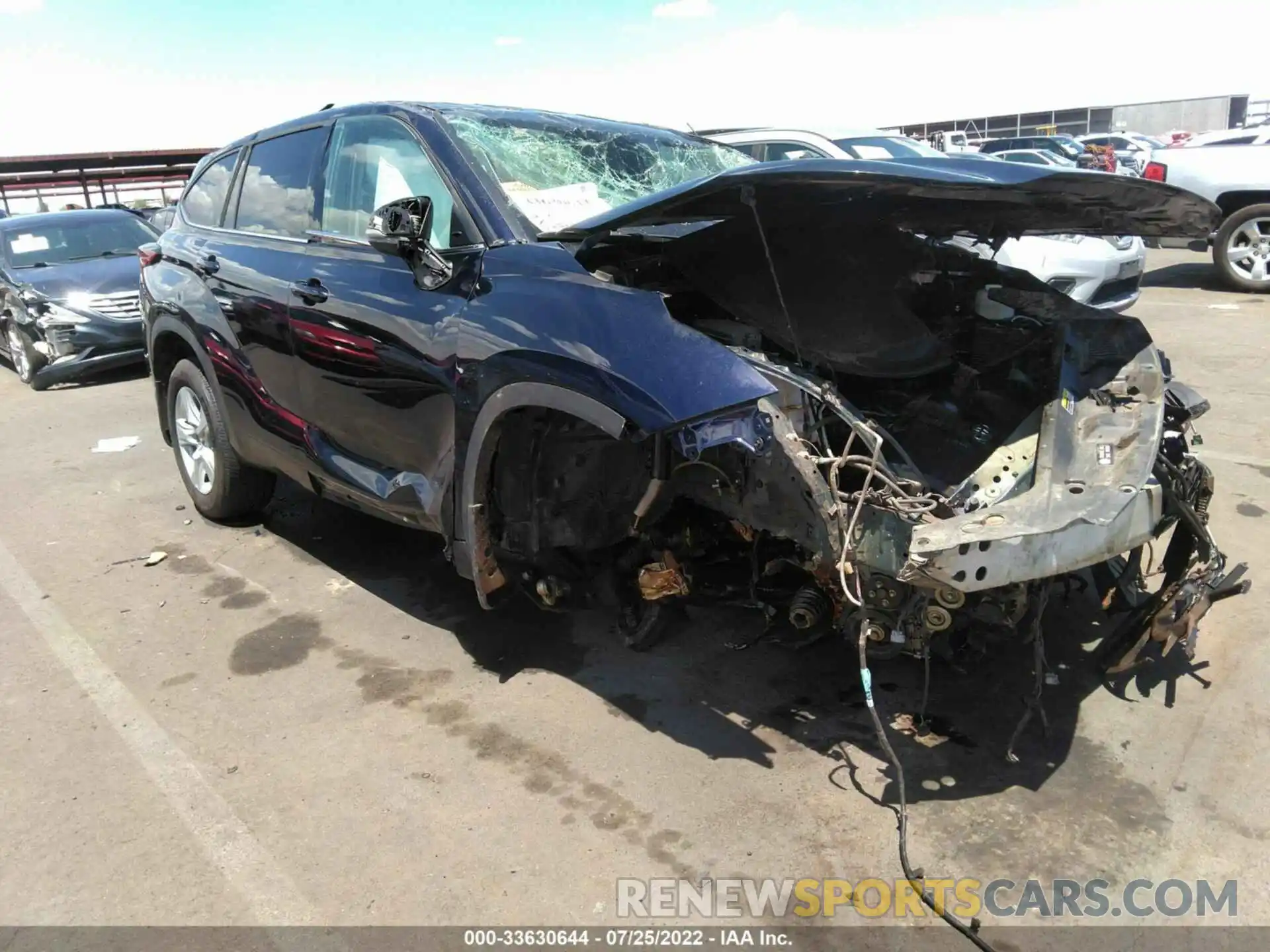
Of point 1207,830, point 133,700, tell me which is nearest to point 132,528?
point 133,700

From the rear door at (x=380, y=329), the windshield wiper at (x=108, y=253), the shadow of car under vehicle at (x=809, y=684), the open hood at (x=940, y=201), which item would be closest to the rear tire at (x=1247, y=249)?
the shadow of car under vehicle at (x=809, y=684)

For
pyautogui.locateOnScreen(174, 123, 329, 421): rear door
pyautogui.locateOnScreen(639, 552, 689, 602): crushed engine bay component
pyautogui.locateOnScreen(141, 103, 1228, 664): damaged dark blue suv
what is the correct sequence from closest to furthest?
pyautogui.locateOnScreen(141, 103, 1228, 664): damaged dark blue suv
pyautogui.locateOnScreen(639, 552, 689, 602): crushed engine bay component
pyautogui.locateOnScreen(174, 123, 329, 421): rear door

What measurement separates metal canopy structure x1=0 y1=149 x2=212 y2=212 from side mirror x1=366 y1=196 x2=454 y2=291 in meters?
19.0

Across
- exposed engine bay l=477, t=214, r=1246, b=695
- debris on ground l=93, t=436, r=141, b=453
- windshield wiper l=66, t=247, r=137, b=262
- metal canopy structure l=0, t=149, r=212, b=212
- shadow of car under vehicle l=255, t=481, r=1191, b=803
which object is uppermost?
metal canopy structure l=0, t=149, r=212, b=212

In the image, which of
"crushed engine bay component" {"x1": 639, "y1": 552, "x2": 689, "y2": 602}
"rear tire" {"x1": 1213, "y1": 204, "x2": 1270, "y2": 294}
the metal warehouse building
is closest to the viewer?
"crushed engine bay component" {"x1": 639, "y1": 552, "x2": 689, "y2": 602}

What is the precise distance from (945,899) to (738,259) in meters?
2.05

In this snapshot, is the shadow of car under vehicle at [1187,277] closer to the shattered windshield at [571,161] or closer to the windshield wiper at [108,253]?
the shattered windshield at [571,161]

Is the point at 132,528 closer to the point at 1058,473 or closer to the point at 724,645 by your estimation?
the point at 724,645

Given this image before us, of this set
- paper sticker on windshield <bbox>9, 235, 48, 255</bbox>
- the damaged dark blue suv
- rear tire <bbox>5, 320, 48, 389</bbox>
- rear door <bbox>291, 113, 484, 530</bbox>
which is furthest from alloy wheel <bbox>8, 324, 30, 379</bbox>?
rear door <bbox>291, 113, 484, 530</bbox>

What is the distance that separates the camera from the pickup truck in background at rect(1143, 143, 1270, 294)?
32.1 feet

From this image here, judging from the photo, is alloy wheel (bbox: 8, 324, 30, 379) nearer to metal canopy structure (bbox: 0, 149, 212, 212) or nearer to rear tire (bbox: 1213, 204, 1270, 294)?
metal canopy structure (bbox: 0, 149, 212, 212)

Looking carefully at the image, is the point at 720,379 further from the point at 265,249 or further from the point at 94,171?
the point at 94,171

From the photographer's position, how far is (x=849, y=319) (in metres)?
3.29

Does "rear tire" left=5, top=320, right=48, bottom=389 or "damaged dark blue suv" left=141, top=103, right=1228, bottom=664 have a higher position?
"damaged dark blue suv" left=141, top=103, right=1228, bottom=664
